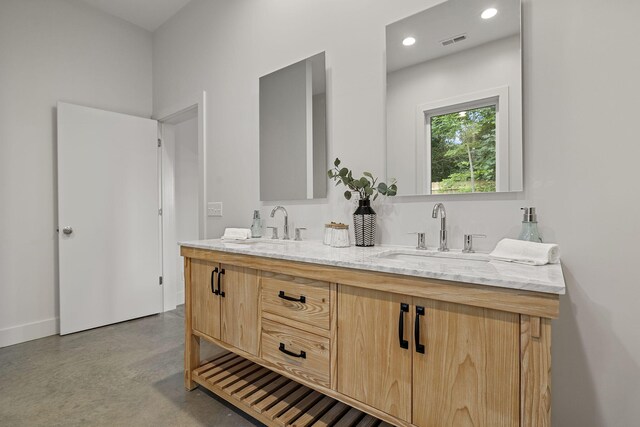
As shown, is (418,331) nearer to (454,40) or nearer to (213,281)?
(213,281)

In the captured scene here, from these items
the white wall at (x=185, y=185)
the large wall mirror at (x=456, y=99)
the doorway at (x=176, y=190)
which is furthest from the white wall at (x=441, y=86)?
the white wall at (x=185, y=185)

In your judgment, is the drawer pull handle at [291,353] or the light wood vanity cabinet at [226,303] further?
the light wood vanity cabinet at [226,303]

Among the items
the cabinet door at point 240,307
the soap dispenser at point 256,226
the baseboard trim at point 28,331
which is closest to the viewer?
the cabinet door at point 240,307

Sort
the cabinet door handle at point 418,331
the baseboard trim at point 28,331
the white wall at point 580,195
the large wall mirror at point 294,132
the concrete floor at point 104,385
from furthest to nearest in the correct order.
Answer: the baseboard trim at point 28,331 < the large wall mirror at point 294,132 < the concrete floor at point 104,385 < the white wall at point 580,195 < the cabinet door handle at point 418,331

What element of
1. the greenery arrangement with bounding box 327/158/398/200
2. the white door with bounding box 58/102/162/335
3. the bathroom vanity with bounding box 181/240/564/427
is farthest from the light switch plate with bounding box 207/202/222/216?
the greenery arrangement with bounding box 327/158/398/200

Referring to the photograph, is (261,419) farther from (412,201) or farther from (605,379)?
(605,379)

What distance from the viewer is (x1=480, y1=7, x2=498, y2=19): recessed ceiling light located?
131 centimetres

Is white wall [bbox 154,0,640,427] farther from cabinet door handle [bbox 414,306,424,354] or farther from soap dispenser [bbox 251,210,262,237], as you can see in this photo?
→ soap dispenser [bbox 251,210,262,237]

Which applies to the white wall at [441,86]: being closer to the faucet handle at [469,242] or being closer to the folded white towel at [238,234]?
the faucet handle at [469,242]

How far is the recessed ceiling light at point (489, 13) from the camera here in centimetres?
131

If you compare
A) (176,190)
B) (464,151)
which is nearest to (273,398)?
(464,151)

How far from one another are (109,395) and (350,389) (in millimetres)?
1535

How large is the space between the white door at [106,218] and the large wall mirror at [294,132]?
5.53 ft

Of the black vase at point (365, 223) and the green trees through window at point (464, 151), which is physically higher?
the green trees through window at point (464, 151)
